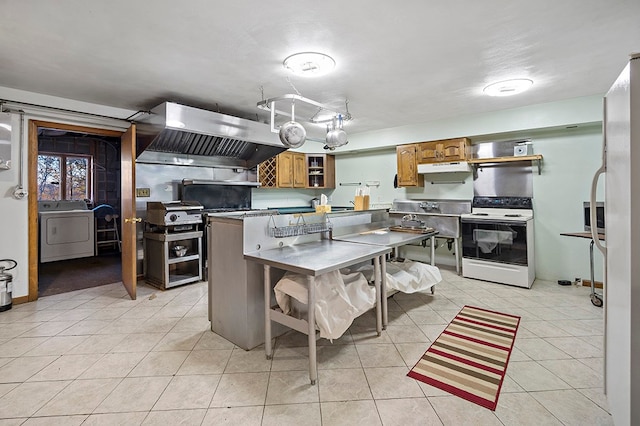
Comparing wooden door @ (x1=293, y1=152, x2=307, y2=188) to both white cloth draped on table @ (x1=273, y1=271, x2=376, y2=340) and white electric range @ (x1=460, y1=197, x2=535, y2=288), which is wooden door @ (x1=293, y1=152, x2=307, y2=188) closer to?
white electric range @ (x1=460, y1=197, x2=535, y2=288)

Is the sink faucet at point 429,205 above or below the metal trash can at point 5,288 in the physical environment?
above

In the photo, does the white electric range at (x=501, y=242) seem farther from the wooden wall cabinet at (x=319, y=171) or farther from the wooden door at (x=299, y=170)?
the wooden door at (x=299, y=170)

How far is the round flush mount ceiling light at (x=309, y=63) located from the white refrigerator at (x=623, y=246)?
1905mm

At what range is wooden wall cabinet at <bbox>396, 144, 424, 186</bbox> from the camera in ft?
16.3

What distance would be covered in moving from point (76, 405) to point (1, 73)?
312 centimetres

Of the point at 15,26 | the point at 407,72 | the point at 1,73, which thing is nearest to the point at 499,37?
the point at 407,72

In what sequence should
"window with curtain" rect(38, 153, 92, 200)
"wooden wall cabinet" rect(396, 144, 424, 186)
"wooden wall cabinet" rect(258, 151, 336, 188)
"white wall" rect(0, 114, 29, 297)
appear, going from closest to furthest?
1. "white wall" rect(0, 114, 29, 297)
2. "wooden wall cabinet" rect(396, 144, 424, 186)
3. "wooden wall cabinet" rect(258, 151, 336, 188)
4. "window with curtain" rect(38, 153, 92, 200)

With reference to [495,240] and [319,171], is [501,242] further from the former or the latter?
[319,171]

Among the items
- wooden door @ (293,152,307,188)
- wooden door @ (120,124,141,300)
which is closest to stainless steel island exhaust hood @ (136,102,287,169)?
wooden door @ (120,124,141,300)

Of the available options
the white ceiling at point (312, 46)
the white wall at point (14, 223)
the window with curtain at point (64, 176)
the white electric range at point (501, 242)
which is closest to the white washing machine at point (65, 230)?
the window with curtain at point (64, 176)

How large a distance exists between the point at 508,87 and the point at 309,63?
7.28 feet

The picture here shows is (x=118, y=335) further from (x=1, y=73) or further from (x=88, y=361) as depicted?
(x=1, y=73)

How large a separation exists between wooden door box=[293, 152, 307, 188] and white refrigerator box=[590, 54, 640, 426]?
4.73m

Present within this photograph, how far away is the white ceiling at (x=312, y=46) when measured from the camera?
1909 mm
